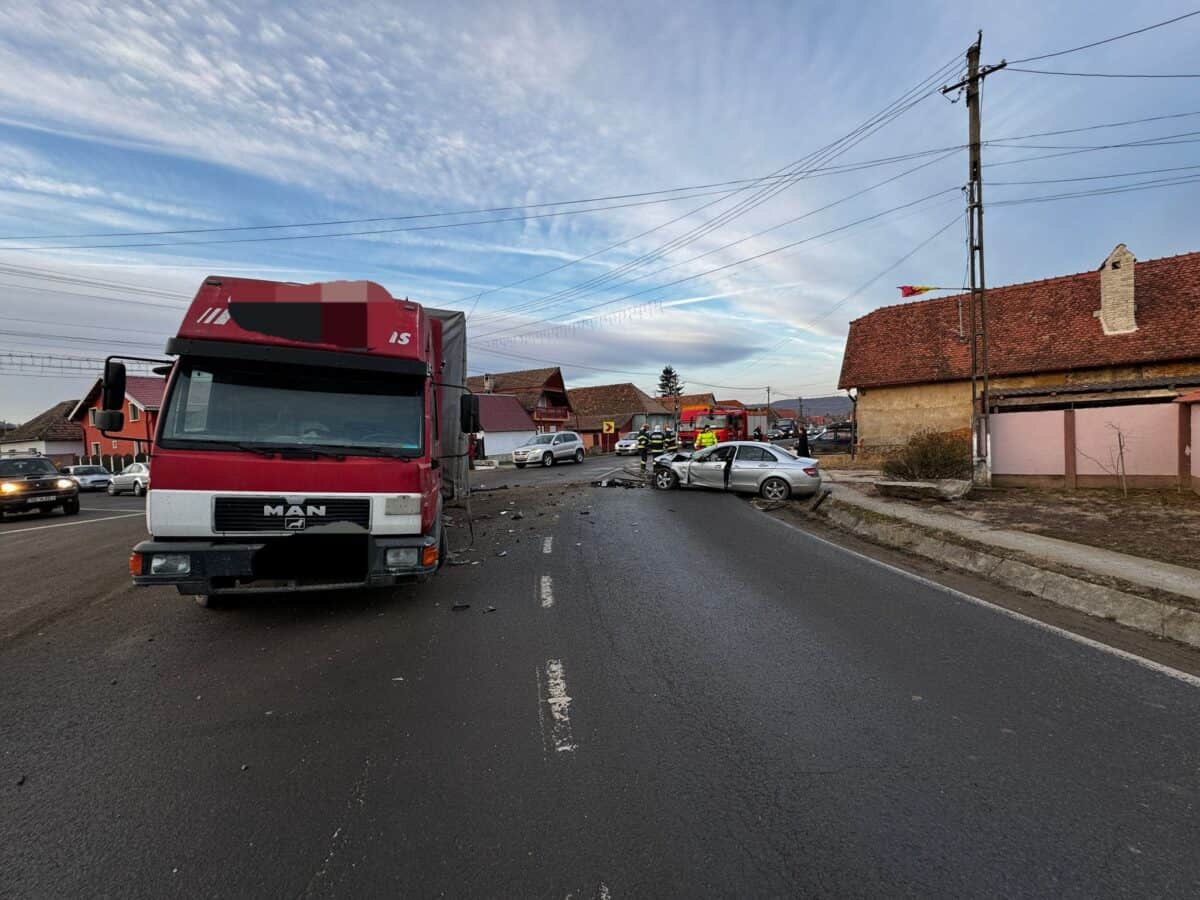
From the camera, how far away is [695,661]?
462cm

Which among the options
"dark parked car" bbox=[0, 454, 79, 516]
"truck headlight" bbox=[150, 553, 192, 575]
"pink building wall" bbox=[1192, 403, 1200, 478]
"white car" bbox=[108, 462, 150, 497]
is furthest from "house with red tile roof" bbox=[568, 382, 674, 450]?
"truck headlight" bbox=[150, 553, 192, 575]

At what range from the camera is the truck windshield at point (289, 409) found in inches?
201

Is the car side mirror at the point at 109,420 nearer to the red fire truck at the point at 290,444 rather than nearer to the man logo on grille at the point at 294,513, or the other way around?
the red fire truck at the point at 290,444

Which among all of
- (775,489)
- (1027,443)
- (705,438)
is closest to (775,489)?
(775,489)

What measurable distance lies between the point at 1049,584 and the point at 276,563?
7.57 metres

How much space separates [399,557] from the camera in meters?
5.12

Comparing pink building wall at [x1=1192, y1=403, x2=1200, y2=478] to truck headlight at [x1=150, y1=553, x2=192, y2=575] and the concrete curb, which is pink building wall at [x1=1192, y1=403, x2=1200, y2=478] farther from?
truck headlight at [x1=150, y1=553, x2=192, y2=575]

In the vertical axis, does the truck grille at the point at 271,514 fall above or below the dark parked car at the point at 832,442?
below

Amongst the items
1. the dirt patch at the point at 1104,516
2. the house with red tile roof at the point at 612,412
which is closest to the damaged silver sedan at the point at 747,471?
the dirt patch at the point at 1104,516

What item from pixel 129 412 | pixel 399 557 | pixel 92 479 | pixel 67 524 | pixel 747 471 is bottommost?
pixel 67 524

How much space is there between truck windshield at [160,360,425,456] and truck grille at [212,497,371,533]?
1.63 feet

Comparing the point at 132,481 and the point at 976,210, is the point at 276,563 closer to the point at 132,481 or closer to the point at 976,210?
the point at 976,210

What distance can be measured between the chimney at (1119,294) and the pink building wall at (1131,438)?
35.5 ft

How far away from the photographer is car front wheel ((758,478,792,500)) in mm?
15680
